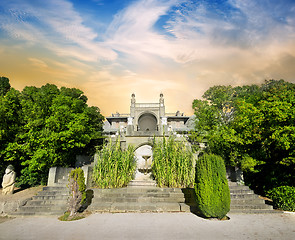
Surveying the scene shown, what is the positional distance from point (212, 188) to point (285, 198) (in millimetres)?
5192

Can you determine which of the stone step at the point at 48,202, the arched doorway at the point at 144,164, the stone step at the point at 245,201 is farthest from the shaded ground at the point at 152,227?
the arched doorway at the point at 144,164

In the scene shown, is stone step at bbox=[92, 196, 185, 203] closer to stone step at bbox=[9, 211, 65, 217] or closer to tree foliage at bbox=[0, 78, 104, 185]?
stone step at bbox=[9, 211, 65, 217]

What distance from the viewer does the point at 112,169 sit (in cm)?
1024

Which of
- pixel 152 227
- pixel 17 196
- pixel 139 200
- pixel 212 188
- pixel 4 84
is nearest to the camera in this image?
pixel 152 227

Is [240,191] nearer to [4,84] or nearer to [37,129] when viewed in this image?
[37,129]

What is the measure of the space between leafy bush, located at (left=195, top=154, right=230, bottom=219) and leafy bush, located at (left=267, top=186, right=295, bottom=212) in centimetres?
447

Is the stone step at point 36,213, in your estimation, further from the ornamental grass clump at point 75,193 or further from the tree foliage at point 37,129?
the tree foliage at point 37,129

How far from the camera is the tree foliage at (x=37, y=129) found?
12.2 metres

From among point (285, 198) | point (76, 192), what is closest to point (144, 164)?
point (76, 192)

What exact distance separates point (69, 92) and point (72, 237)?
1677cm

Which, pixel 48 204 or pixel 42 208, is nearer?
pixel 42 208

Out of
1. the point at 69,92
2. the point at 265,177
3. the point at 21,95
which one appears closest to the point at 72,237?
the point at 265,177

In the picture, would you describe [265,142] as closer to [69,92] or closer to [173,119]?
[69,92]

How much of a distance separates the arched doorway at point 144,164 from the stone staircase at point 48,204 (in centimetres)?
536
